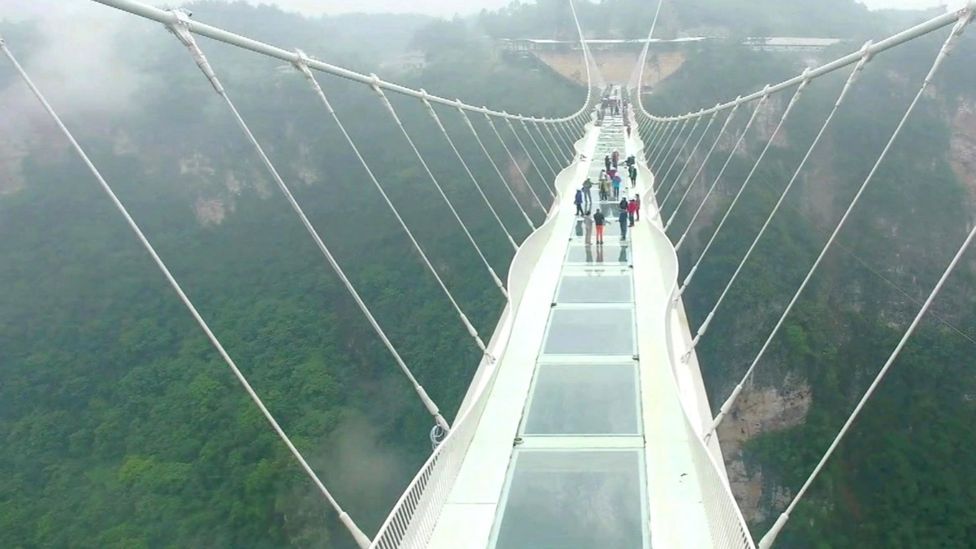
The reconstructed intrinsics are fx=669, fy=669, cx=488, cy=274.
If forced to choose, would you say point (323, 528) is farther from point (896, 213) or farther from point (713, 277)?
point (896, 213)

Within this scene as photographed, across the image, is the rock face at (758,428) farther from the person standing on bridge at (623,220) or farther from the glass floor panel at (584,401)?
the glass floor panel at (584,401)

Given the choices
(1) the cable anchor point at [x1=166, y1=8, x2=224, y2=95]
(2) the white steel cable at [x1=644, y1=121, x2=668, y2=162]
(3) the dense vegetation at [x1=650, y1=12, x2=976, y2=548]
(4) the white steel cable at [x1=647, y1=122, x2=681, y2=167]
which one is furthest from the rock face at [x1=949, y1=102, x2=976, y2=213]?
(1) the cable anchor point at [x1=166, y1=8, x2=224, y2=95]

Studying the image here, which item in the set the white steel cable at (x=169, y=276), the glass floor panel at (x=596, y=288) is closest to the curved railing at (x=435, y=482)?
the white steel cable at (x=169, y=276)

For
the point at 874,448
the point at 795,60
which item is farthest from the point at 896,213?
the point at 795,60

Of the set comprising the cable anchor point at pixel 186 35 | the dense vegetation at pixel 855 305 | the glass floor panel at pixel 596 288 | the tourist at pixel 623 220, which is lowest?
the dense vegetation at pixel 855 305

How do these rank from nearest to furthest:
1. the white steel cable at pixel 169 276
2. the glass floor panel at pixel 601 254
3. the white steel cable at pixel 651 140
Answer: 1. the white steel cable at pixel 169 276
2. the glass floor panel at pixel 601 254
3. the white steel cable at pixel 651 140

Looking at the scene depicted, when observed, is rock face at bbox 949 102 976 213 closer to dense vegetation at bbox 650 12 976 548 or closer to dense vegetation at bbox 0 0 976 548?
dense vegetation at bbox 650 12 976 548

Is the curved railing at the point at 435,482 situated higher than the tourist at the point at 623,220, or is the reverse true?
the tourist at the point at 623,220
